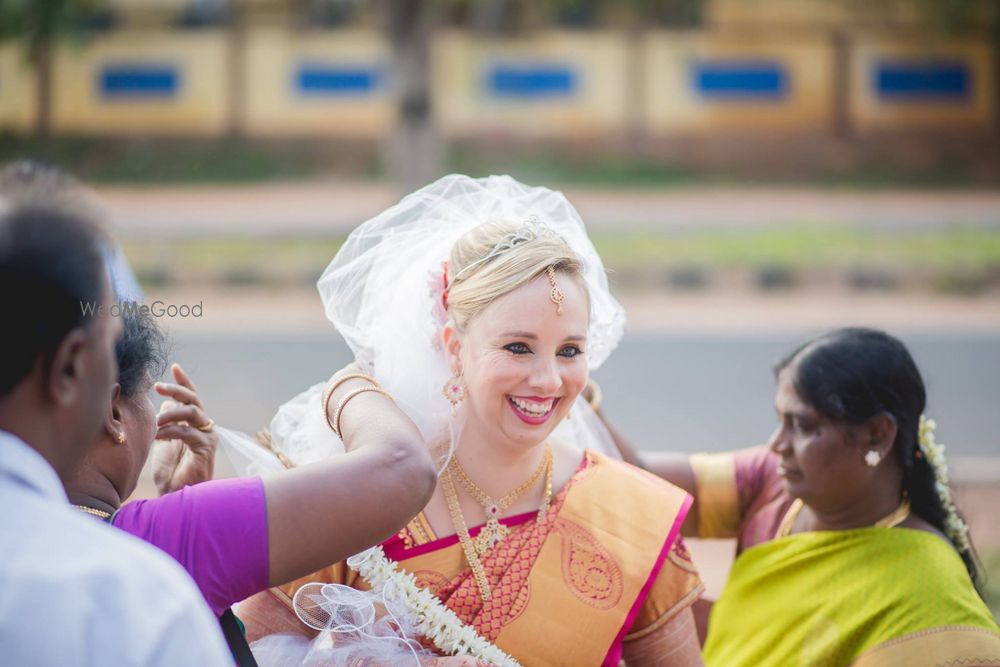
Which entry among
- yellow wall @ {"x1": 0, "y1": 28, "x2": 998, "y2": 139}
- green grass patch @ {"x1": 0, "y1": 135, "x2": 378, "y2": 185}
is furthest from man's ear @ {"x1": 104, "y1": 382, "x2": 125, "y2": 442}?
green grass patch @ {"x1": 0, "y1": 135, "x2": 378, "y2": 185}

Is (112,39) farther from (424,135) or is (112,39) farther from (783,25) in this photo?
(783,25)

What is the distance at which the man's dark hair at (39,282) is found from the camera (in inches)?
50.7

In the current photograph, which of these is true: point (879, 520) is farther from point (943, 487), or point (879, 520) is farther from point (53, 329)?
point (53, 329)

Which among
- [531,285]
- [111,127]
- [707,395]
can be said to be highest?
[531,285]

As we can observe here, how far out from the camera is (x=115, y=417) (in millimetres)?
2051

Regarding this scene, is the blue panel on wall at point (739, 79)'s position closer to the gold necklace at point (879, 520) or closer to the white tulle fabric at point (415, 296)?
the gold necklace at point (879, 520)

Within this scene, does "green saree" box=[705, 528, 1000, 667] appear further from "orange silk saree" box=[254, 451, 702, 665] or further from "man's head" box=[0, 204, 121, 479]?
"man's head" box=[0, 204, 121, 479]

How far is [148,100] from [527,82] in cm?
656

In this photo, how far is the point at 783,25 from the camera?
20.4 m

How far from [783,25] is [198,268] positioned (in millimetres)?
11473

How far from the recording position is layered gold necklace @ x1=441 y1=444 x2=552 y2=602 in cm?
267

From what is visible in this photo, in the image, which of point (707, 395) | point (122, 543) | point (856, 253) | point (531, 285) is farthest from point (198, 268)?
point (122, 543)

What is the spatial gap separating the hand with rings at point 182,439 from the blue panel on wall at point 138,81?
18.6m

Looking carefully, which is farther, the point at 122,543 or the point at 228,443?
the point at 228,443
